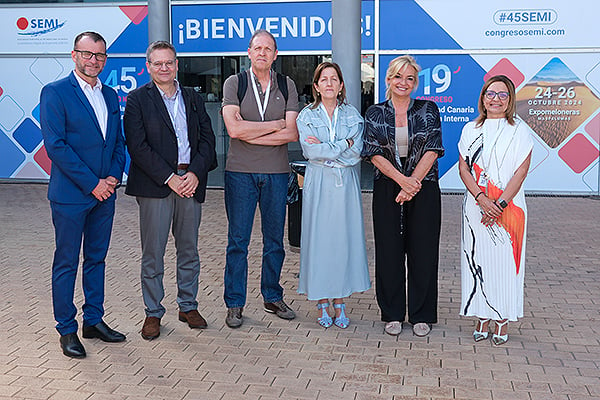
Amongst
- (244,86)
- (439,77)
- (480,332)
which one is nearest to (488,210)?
(480,332)

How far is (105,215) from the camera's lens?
15.9ft

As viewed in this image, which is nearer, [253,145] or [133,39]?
[253,145]

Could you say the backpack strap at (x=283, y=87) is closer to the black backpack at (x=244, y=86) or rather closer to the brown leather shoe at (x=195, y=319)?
the black backpack at (x=244, y=86)

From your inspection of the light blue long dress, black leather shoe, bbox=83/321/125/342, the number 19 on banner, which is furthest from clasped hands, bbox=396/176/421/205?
the number 19 on banner

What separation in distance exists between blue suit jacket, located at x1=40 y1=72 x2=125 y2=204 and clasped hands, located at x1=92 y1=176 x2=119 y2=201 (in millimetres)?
36

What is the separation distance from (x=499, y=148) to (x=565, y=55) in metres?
7.69

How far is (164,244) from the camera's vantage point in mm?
5066

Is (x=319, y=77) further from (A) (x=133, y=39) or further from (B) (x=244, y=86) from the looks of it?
(A) (x=133, y=39)

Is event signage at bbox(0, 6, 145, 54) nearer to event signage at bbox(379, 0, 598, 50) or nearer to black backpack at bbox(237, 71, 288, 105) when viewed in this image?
event signage at bbox(379, 0, 598, 50)

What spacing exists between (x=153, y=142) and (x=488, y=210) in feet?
7.50

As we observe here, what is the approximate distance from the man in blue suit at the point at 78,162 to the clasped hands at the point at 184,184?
1.19ft

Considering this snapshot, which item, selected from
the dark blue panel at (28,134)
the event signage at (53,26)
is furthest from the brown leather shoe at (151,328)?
the dark blue panel at (28,134)

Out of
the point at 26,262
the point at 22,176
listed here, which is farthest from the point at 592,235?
the point at 22,176

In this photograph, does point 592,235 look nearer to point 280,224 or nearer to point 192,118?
point 280,224
